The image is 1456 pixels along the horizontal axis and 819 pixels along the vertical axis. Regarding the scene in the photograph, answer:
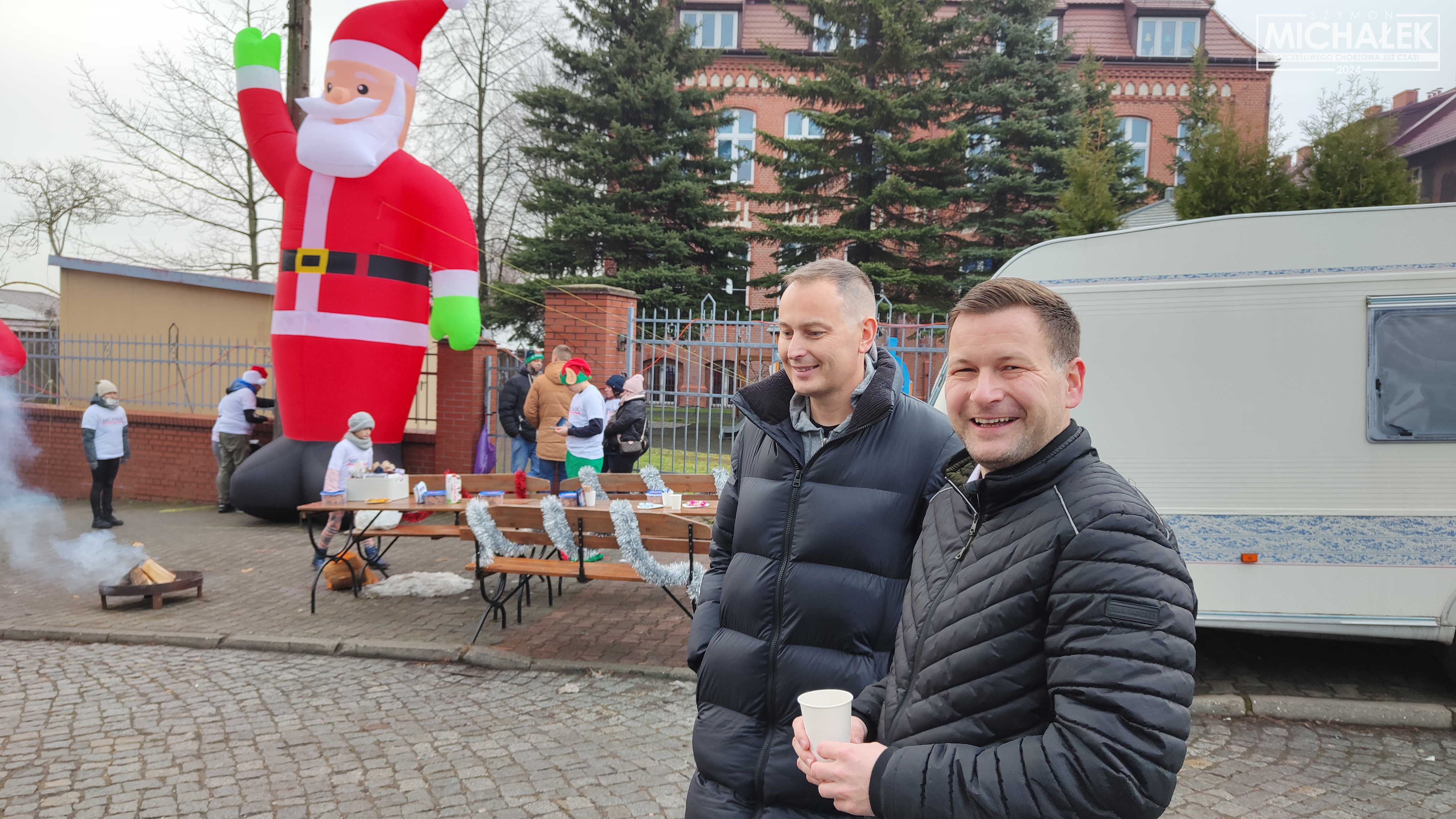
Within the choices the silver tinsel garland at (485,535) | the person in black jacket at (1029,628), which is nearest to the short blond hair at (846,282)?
the person in black jacket at (1029,628)

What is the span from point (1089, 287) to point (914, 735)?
14.9ft

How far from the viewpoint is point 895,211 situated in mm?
19875

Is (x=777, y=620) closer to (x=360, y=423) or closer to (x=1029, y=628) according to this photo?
(x=1029, y=628)

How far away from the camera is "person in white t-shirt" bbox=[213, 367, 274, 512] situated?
1153 centimetres

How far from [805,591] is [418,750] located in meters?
3.10

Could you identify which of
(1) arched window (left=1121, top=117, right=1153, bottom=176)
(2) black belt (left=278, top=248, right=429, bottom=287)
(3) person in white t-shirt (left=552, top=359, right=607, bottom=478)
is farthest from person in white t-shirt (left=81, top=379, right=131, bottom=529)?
(1) arched window (left=1121, top=117, right=1153, bottom=176)

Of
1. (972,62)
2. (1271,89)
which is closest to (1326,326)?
(972,62)

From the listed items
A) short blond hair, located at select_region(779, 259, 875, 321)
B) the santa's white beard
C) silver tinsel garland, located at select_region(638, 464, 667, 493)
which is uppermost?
the santa's white beard

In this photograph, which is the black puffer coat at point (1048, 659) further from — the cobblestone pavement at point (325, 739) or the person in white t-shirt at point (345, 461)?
the person in white t-shirt at point (345, 461)

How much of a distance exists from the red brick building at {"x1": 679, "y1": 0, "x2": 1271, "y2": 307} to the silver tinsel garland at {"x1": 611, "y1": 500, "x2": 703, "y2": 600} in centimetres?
2173

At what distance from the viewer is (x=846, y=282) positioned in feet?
7.07

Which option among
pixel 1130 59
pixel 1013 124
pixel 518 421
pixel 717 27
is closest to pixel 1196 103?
pixel 1130 59

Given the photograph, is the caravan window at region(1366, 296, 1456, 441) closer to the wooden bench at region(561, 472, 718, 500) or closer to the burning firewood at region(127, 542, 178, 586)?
the wooden bench at region(561, 472, 718, 500)

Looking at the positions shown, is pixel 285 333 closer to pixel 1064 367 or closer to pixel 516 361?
pixel 516 361
